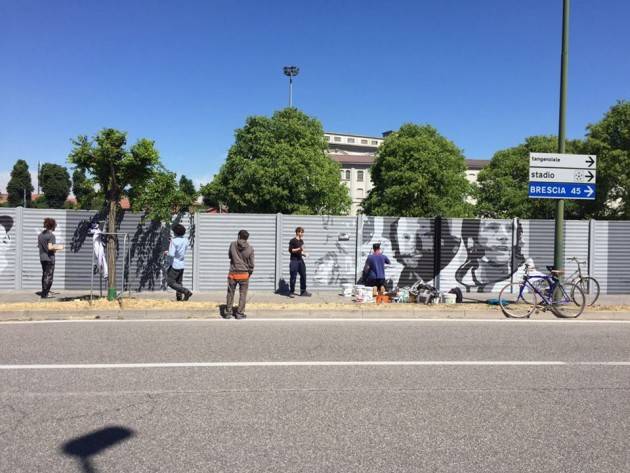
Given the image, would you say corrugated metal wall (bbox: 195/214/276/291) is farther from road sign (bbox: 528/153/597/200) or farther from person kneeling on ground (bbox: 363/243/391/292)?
road sign (bbox: 528/153/597/200)

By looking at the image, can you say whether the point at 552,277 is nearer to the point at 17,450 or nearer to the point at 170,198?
the point at 170,198

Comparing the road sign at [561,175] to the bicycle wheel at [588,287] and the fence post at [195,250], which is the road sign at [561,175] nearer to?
the bicycle wheel at [588,287]

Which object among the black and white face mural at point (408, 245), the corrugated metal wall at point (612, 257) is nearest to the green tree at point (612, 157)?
the corrugated metal wall at point (612, 257)

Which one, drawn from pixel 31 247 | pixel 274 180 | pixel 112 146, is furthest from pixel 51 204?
pixel 112 146

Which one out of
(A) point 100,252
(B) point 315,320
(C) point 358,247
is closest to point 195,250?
(A) point 100,252

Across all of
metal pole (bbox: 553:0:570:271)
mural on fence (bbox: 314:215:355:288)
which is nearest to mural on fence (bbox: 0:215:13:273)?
mural on fence (bbox: 314:215:355:288)

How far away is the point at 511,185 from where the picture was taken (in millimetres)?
53719

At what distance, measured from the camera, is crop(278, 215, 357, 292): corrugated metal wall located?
1497 cm

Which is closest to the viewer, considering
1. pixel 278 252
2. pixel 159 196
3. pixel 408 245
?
pixel 159 196

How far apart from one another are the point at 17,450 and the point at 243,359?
320cm

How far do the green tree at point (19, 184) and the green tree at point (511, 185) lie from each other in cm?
4752

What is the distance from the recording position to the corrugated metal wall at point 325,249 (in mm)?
14969

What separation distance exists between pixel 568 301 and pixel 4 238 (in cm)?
1417

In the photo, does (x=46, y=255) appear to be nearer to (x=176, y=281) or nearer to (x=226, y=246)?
(x=176, y=281)
